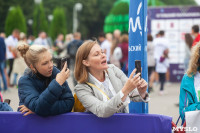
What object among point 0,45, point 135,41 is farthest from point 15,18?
point 135,41

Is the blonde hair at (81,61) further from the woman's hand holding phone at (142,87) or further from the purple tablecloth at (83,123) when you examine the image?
the woman's hand holding phone at (142,87)

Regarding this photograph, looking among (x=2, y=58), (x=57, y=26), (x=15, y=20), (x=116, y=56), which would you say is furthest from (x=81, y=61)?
(x=57, y=26)

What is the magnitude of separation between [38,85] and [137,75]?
3.33 feet

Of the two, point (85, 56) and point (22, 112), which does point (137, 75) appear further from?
point (22, 112)

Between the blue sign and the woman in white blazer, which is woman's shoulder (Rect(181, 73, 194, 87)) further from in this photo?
the woman in white blazer

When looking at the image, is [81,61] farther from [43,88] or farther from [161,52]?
[161,52]

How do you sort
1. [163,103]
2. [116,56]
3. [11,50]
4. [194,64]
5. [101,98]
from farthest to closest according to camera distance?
[11,50], [116,56], [163,103], [194,64], [101,98]

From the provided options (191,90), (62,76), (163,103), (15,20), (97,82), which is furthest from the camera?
(15,20)

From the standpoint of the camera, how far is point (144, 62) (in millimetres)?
3992

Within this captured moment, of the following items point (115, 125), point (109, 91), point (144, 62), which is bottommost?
point (115, 125)

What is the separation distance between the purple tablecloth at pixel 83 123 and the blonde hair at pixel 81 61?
0.40m

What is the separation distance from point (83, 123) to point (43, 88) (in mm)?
577

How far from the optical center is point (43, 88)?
3.64m

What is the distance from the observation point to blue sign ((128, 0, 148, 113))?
3965 mm
